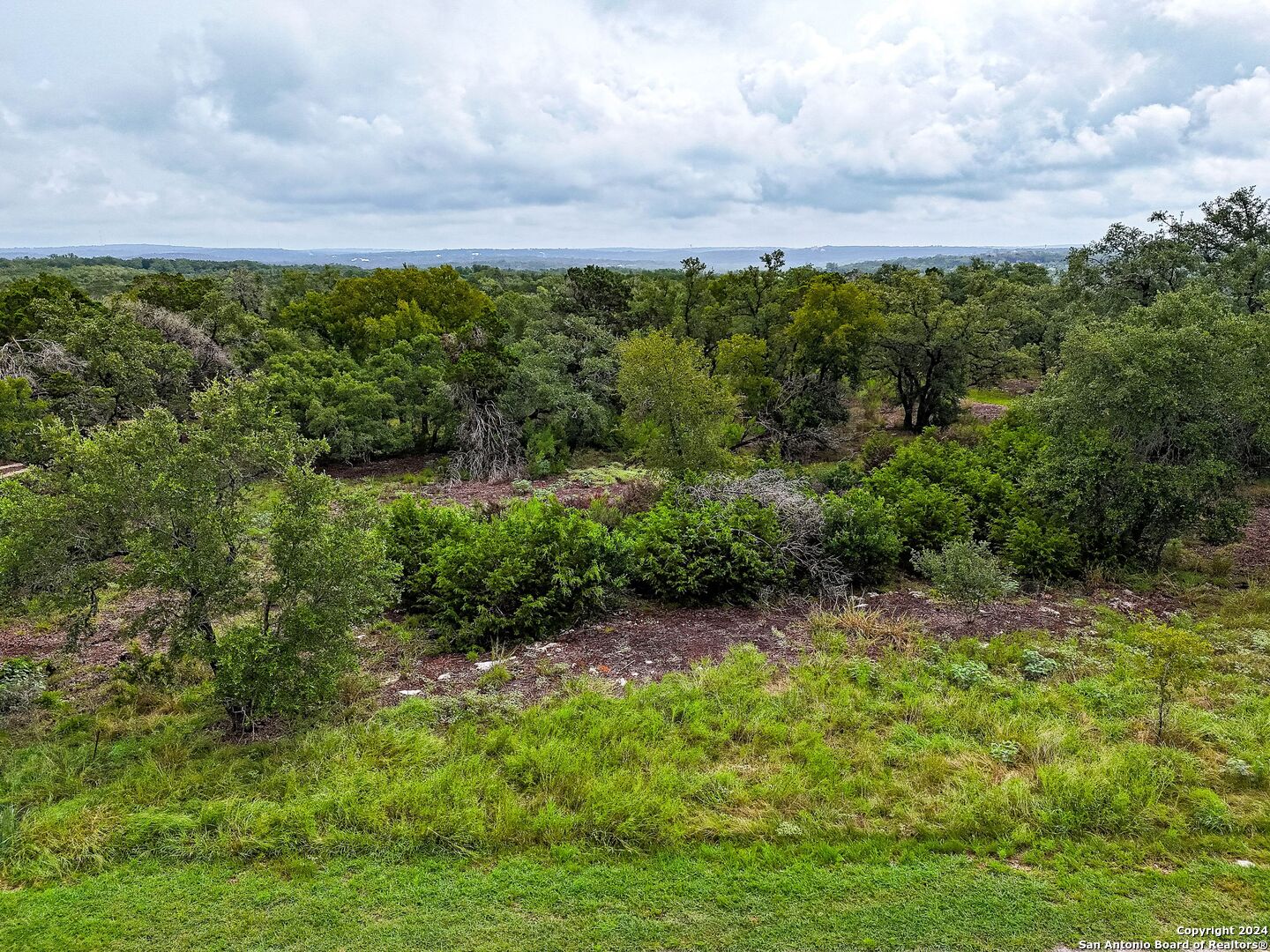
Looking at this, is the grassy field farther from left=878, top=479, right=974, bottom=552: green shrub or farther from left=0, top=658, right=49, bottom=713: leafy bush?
left=878, top=479, right=974, bottom=552: green shrub

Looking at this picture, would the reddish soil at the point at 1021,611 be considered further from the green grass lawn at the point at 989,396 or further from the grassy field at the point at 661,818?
the green grass lawn at the point at 989,396

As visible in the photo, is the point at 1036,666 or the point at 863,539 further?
the point at 863,539

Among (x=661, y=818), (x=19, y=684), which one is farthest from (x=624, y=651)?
(x=19, y=684)

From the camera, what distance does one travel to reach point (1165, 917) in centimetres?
538

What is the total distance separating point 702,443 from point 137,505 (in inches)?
427

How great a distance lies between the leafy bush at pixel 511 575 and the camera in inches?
442

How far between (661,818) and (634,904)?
0.98m

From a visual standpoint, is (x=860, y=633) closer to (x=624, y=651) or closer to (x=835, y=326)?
(x=624, y=651)

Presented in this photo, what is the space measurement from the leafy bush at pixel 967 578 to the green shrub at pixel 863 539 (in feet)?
4.15

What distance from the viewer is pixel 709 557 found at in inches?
488

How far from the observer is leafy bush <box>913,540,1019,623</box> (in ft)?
37.5

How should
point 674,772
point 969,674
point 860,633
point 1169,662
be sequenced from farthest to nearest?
point 860,633, point 969,674, point 1169,662, point 674,772

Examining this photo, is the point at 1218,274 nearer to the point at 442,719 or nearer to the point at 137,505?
the point at 442,719

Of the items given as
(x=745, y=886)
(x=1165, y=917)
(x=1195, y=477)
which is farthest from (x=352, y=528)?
(x=1195, y=477)
